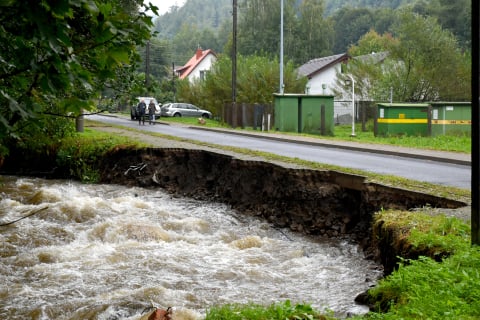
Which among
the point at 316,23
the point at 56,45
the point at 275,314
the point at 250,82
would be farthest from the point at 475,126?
the point at 316,23

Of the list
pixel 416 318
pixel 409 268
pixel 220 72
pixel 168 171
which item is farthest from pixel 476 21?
pixel 220 72

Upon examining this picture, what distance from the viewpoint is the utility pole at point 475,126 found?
577 centimetres

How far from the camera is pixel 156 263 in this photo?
8.73 meters

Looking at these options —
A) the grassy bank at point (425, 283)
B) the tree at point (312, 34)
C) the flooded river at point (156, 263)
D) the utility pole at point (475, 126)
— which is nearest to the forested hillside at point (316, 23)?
the tree at point (312, 34)

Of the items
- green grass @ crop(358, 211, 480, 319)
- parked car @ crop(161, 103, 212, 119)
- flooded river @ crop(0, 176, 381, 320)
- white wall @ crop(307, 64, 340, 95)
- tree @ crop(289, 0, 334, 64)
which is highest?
tree @ crop(289, 0, 334, 64)

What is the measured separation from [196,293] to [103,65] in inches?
188

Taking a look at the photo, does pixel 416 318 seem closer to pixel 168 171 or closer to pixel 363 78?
pixel 168 171

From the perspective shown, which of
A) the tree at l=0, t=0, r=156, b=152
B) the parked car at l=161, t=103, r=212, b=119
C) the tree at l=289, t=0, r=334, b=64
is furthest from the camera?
the tree at l=289, t=0, r=334, b=64

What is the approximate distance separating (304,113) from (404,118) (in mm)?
5696

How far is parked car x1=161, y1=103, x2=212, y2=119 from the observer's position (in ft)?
165

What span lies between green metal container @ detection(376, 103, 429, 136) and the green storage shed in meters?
3.74

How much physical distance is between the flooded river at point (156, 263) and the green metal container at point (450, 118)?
15.4 metres

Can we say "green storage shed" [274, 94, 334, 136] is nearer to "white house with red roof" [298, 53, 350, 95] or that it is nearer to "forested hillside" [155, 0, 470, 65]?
"white house with red roof" [298, 53, 350, 95]

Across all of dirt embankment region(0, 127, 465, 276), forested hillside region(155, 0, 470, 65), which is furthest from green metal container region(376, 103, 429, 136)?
forested hillside region(155, 0, 470, 65)
